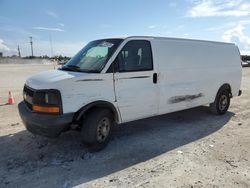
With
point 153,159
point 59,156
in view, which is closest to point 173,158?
point 153,159

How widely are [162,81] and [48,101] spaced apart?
261 centimetres

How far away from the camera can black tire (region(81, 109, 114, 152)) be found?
4.53 meters

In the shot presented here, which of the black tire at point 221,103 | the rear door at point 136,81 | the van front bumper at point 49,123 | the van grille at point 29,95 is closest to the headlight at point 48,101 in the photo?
the van front bumper at point 49,123

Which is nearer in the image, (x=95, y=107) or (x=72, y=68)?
(x=95, y=107)

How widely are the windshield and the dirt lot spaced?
157 cm

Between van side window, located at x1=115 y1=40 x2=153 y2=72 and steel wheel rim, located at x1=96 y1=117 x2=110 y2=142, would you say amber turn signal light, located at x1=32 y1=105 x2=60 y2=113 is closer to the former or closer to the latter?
steel wheel rim, located at x1=96 y1=117 x2=110 y2=142

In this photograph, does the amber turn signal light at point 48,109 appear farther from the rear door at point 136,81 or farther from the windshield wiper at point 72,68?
the rear door at point 136,81

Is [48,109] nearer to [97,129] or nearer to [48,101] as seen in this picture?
[48,101]

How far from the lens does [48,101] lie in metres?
4.21

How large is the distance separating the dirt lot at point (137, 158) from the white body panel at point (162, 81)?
0.65 m

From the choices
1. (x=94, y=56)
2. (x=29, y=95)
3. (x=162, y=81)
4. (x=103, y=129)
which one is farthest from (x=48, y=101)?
(x=162, y=81)

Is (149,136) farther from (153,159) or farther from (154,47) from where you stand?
(154,47)

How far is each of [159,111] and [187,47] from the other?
191cm

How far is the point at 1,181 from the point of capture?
3.69m
